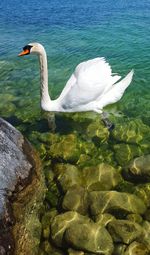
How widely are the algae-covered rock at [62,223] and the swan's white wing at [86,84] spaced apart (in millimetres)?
3610

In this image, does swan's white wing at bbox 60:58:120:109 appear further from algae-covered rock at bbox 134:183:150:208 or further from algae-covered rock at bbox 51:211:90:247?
algae-covered rock at bbox 51:211:90:247

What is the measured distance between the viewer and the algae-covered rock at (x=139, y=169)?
636 centimetres

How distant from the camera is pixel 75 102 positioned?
8.48 meters

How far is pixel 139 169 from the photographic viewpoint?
21.1 feet

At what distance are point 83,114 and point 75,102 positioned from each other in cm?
70

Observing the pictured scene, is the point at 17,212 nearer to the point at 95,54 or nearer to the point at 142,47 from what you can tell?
the point at 95,54

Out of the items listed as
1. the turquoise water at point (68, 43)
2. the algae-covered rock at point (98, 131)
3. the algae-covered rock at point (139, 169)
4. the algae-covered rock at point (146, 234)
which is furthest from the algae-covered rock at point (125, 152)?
the algae-covered rock at point (146, 234)

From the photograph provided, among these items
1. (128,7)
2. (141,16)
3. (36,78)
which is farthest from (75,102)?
(128,7)

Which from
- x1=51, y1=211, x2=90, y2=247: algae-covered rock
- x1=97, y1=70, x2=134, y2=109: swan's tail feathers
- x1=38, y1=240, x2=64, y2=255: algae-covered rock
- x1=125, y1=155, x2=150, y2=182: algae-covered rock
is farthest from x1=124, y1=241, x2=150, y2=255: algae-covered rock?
A: x1=97, y1=70, x2=134, y2=109: swan's tail feathers

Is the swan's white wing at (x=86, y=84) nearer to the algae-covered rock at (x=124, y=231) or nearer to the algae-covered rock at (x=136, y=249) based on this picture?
the algae-covered rock at (x=124, y=231)

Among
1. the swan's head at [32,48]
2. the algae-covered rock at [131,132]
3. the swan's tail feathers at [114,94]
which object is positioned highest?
the swan's head at [32,48]

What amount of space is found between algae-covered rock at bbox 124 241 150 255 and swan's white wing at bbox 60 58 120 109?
13.8ft

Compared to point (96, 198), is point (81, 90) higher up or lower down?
higher up

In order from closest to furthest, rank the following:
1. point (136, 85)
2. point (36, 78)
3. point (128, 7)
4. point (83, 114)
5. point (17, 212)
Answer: point (17, 212)
point (83, 114)
point (136, 85)
point (36, 78)
point (128, 7)
